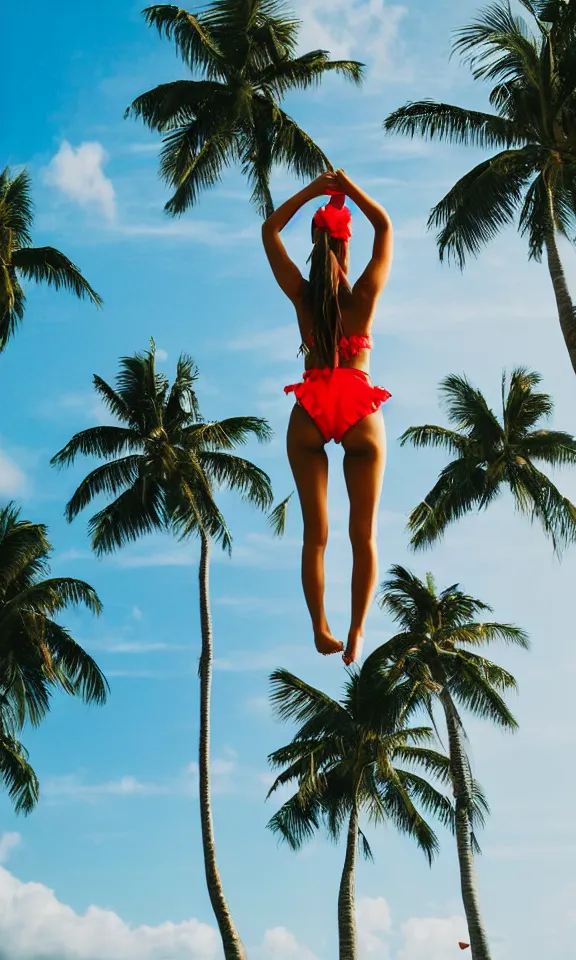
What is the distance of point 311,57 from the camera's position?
20.4 meters

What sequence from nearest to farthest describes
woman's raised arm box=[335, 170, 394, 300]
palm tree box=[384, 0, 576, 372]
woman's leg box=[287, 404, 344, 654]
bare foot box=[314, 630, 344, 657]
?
bare foot box=[314, 630, 344, 657]
woman's leg box=[287, 404, 344, 654]
woman's raised arm box=[335, 170, 394, 300]
palm tree box=[384, 0, 576, 372]

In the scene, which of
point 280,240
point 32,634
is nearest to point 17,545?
point 32,634

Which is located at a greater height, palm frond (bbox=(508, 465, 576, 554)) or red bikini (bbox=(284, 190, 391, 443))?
palm frond (bbox=(508, 465, 576, 554))

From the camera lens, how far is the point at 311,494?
483 cm

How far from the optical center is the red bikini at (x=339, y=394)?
4.75 m

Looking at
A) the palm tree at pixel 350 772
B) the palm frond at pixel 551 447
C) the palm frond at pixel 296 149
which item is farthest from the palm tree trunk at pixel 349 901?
the palm frond at pixel 296 149

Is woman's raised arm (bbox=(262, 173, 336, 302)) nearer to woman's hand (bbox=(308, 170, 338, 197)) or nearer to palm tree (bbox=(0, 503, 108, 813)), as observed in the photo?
woman's hand (bbox=(308, 170, 338, 197))

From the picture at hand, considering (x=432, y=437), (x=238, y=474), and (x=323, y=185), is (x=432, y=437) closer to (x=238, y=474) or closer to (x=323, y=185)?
(x=238, y=474)

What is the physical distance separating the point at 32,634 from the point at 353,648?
61.4 feet

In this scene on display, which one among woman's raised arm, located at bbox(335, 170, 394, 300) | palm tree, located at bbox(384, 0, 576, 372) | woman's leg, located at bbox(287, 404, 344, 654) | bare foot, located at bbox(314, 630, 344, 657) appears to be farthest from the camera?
palm tree, located at bbox(384, 0, 576, 372)

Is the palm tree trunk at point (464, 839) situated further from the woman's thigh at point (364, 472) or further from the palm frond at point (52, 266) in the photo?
the woman's thigh at point (364, 472)

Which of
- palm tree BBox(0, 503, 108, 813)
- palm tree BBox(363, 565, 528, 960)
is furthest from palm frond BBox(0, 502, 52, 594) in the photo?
palm tree BBox(363, 565, 528, 960)

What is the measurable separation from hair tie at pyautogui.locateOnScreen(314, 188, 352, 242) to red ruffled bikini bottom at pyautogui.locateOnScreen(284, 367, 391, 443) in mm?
563

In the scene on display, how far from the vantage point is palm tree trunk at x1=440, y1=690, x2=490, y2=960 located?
21078 mm
